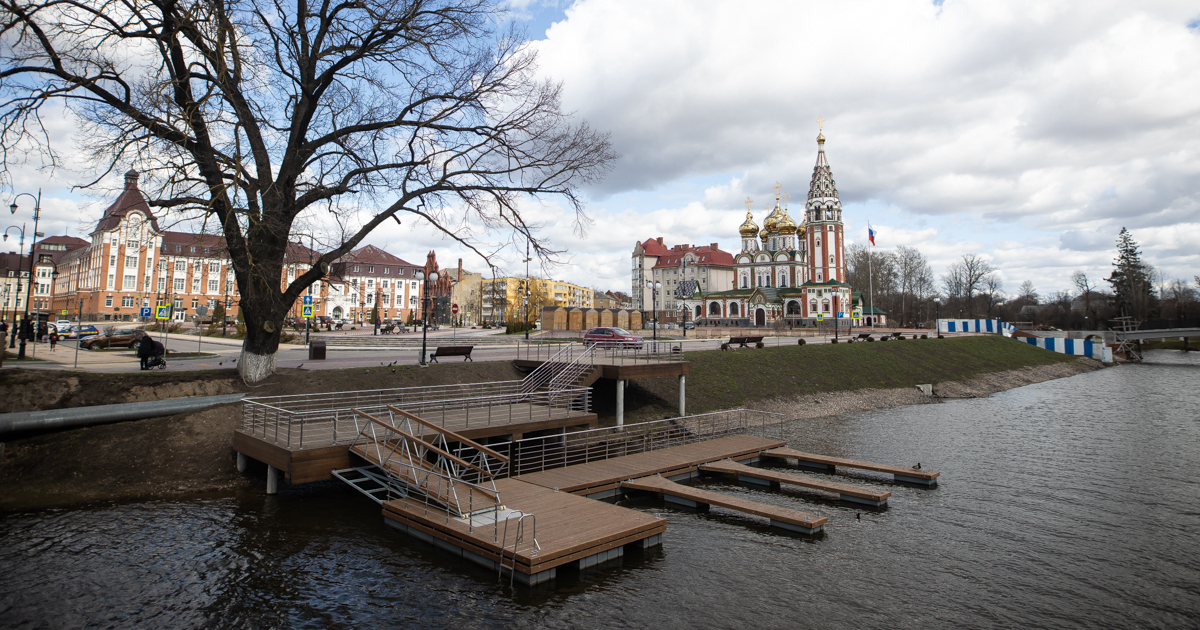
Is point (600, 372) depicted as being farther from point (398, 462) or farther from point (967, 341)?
point (967, 341)

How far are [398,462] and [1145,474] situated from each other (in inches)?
821

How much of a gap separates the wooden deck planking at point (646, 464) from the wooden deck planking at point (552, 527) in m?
1.43

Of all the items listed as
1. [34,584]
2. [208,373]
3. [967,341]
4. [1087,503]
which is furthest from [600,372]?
[967,341]

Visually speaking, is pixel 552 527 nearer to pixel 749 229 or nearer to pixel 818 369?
pixel 818 369

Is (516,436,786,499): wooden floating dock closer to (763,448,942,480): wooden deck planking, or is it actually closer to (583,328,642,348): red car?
(763,448,942,480): wooden deck planking

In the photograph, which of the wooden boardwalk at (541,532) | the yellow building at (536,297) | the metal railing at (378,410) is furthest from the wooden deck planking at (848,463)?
the yellow building at (536,297)

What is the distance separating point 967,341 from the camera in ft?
185

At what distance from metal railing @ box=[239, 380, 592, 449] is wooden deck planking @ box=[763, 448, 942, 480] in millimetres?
6591

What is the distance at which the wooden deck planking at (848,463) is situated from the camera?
17.0 meters

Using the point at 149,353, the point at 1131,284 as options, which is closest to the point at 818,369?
the point at 149,353

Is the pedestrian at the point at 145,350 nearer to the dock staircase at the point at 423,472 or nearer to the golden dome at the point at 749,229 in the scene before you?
the dock staircase at the point at 423,472

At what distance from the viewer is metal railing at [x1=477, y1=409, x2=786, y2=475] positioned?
1698cm

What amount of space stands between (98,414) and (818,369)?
108 ft

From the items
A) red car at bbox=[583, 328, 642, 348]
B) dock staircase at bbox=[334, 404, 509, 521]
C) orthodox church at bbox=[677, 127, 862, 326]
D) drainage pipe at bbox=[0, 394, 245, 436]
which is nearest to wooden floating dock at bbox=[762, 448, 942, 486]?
dock staircase at bbox=[334, 404, 509, 521]
